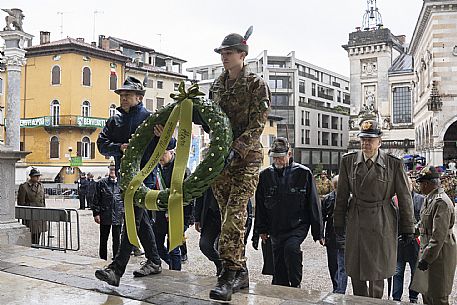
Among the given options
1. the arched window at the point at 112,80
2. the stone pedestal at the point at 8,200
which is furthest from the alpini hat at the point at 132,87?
the arched window at the point at 112,80

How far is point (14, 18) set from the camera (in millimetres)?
23438

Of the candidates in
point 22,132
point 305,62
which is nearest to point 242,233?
point 22,132

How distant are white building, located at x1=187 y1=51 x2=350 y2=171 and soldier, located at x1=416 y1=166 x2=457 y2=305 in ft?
208

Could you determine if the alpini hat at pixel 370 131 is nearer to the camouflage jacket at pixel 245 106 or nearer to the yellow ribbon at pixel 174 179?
the camouflage jacket at pixel 245 106

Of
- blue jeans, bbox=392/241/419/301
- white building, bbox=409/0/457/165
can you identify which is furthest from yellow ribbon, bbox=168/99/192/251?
white building, bbox=409/0/457/165

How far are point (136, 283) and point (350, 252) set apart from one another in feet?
7.10

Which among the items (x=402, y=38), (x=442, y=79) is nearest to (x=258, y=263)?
(x=442, y=79)

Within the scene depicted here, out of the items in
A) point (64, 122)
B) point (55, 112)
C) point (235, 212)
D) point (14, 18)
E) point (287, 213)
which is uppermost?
point (14, 18)

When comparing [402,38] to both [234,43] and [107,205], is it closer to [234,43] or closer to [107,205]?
[107,205]

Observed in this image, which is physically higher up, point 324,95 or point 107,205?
point 324,95

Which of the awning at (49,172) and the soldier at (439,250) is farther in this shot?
the awning at (49,172)

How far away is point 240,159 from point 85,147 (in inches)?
1687

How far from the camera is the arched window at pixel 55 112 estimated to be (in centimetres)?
4481

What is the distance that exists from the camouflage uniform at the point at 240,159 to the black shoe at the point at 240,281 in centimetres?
25
